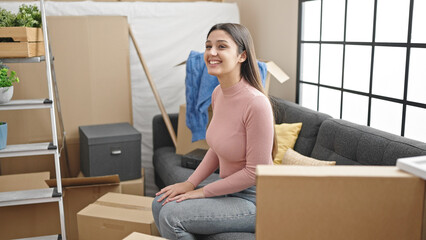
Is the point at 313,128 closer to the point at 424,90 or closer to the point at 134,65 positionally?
the point at 424,90

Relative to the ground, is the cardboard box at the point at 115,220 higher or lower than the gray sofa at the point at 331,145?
lower

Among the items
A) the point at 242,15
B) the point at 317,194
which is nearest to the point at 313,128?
the point at 317,194

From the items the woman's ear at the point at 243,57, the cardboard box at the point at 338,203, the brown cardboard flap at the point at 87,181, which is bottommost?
the brown cardboard flap at the point at 87,181

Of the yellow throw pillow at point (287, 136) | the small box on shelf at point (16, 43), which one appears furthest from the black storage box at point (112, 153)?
the yellow throw pillow at point (287, 136)

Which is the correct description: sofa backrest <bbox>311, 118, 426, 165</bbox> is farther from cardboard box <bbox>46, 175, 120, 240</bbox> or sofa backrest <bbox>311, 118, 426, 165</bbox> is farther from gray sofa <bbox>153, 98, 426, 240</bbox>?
cardboard box <bbox>46, 175, 120, 240</bbox>

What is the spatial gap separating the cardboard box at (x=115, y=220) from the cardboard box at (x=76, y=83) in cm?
116

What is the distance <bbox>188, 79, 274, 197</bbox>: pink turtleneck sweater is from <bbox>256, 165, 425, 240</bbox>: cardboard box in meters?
0.68

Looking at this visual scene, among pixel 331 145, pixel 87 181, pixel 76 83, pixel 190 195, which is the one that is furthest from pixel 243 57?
pixel 76 83

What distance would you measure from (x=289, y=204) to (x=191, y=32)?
3.24 metres

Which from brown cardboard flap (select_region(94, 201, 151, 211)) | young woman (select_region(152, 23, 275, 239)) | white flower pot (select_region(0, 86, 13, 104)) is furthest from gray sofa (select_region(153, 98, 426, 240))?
white flower pot (select_region(0, 86, 13, 104))

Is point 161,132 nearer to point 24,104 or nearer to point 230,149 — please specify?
point 24,104

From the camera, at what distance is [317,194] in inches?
36.2

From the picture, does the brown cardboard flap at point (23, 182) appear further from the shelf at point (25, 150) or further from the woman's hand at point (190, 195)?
the woman's hand at point (190, 195)

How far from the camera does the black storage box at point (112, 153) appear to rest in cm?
304
